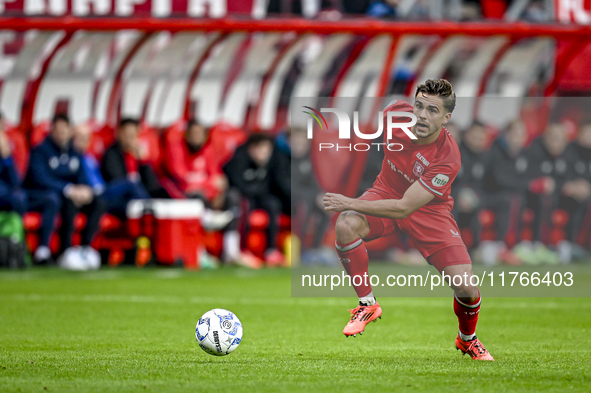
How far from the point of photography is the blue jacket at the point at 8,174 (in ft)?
34.7

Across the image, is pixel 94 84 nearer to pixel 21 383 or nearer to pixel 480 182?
pixel 480 182

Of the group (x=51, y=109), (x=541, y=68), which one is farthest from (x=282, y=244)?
(x=541, y=68)

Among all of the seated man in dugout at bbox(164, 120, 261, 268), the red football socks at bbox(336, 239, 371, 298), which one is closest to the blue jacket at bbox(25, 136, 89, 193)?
the seated man in dugout at bbox(164, 120, 261, 268)

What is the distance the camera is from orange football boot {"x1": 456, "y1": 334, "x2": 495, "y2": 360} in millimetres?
5164

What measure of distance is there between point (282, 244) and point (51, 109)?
348 cm

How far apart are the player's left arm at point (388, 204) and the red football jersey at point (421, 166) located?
0.05 m

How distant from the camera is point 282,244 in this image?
11.7 m

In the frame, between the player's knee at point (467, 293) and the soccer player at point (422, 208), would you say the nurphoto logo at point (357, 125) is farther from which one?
the player's knee at point (467, 293)

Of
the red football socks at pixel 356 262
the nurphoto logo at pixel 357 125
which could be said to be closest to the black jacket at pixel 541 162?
the nurphoto logo at pixel 357 125

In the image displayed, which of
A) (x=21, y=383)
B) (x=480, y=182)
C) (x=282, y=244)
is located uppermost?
(x=21, y=383)

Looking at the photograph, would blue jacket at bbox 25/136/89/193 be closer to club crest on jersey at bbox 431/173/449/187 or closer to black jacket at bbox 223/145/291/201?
black jacket at bbox 223/145/291/201

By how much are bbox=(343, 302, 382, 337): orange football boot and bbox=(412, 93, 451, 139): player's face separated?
1007 millimetres

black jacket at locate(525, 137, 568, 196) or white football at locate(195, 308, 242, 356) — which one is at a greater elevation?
white football at locate(195, 308, 242, 356)

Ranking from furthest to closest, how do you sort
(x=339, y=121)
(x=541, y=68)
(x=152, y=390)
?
(x=541, y=68), (x=339, y=121), (x=152, y=390)
